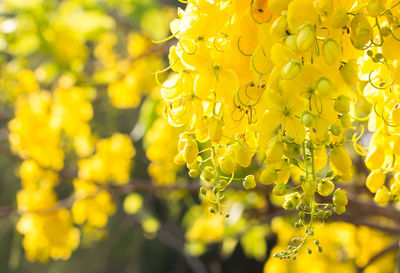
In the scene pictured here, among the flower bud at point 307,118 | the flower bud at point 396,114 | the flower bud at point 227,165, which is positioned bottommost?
the flower bud at point 227,165

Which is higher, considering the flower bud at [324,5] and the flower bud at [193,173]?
the flower bud at [324,5]

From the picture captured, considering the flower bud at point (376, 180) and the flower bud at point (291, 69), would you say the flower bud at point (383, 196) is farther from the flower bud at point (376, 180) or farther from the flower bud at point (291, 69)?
the flower bud at point (291, 69)

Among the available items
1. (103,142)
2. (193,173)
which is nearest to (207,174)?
(193,173)

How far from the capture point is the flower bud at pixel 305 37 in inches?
8.0

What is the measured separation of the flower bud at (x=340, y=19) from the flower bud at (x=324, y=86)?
0.09ft

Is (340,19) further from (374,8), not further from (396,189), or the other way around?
(396,189)

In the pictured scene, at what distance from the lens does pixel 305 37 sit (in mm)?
203

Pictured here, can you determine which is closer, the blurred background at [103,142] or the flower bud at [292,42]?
the flower bud at [292,42]

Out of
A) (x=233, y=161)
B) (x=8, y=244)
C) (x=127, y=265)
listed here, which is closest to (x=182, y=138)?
(x=233, y=161)

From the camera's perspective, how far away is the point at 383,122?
0.29 m

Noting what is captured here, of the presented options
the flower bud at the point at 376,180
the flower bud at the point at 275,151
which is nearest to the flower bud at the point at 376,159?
the flower bud at the point at 376,180

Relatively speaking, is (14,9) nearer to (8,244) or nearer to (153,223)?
(153,223)

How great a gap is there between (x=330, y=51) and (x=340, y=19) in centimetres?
2

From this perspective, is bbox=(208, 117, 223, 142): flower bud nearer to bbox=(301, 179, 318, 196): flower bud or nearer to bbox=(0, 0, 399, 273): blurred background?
bbox=(301, 179, 318, 196): flower bud
